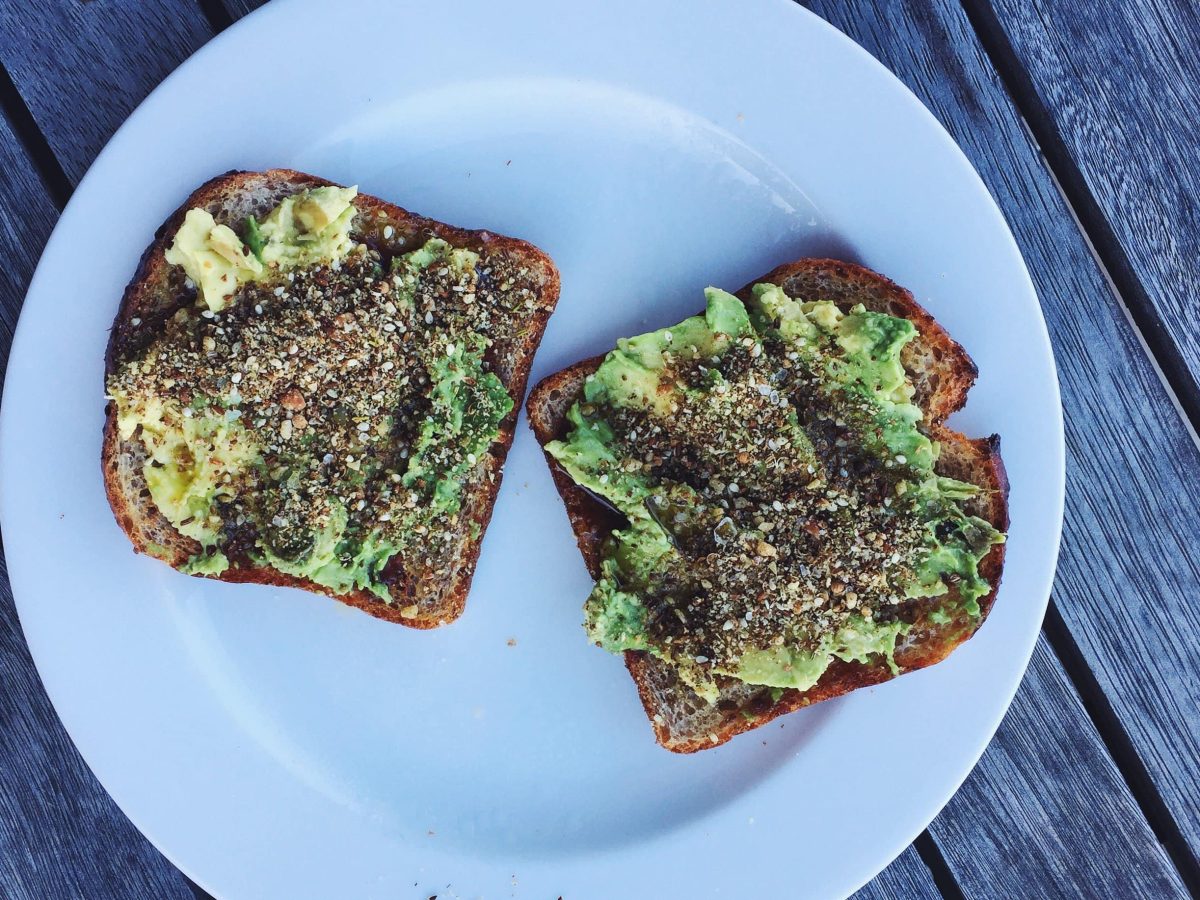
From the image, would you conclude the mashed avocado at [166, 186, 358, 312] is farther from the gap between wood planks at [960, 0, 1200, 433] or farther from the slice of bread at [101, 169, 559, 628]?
the gap between wood planks at [960, 0, 1200, 433]

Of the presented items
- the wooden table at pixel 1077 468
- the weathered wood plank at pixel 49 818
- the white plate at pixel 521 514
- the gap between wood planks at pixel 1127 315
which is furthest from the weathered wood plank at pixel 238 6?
the gap between wood planks at pixel 1127 315

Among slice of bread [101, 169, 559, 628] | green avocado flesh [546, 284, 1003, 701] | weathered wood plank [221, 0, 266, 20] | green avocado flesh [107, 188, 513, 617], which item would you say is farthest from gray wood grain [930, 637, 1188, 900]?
weathered wood plank [221, 0, 266, 20]

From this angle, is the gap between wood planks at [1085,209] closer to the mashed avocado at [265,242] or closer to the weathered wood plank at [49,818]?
the mashed avocado at [265,242]

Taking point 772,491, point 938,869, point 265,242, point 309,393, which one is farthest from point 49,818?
point 938,869

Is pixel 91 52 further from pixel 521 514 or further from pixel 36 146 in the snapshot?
pixel 521 514

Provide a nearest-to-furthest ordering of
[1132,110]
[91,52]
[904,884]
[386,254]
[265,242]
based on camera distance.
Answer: [265,242], [386,254], [91,52], [1132,110], [904,884]
